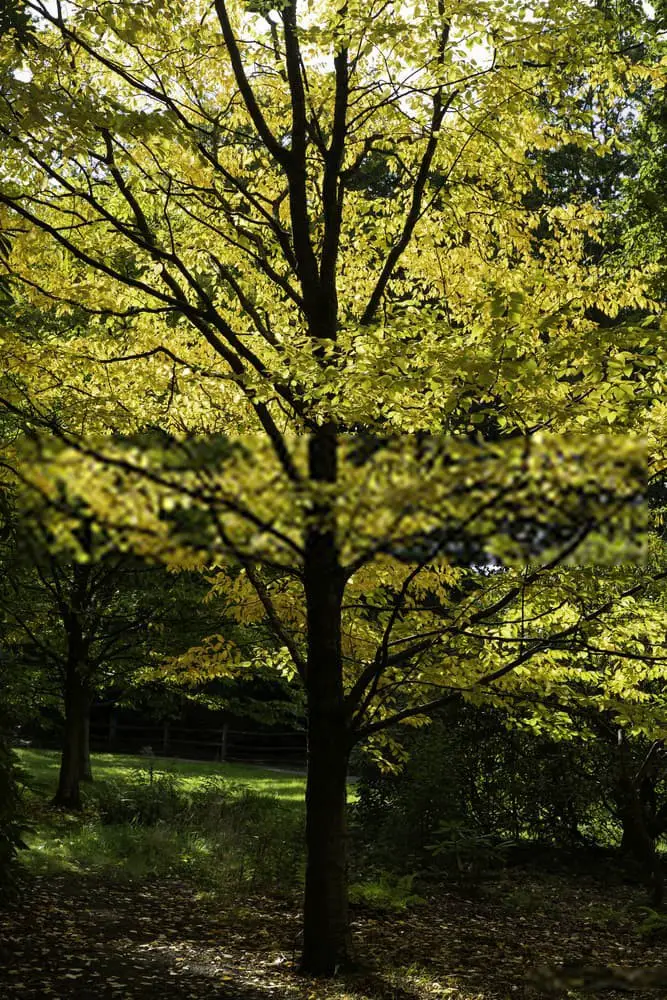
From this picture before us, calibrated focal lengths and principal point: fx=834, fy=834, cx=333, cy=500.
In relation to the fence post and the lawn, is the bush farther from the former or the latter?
the fence post

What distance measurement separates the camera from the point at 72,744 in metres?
12.5

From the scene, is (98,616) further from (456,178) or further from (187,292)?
(456,178)

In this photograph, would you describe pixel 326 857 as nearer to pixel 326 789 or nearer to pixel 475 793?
pixel 326 789

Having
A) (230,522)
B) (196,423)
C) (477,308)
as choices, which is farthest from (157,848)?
(230,522)

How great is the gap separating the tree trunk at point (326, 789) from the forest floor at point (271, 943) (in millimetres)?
257

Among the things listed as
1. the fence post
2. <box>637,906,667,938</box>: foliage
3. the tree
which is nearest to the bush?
<box>637,906,667,938</box>: foliage

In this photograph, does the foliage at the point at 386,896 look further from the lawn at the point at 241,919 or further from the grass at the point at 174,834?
the grass at the point at 174,834

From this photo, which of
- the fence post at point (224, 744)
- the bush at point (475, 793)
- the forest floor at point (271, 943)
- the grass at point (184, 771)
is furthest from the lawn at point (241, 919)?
the fence post at point (224, 744)

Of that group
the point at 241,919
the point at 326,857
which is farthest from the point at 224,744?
the point at 326,857

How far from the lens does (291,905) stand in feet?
26.3

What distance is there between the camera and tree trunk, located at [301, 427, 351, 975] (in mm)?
5844

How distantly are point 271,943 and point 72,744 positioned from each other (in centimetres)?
683

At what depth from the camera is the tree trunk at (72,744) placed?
1240 centimetres

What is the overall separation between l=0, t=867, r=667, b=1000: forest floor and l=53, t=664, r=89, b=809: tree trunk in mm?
3954
